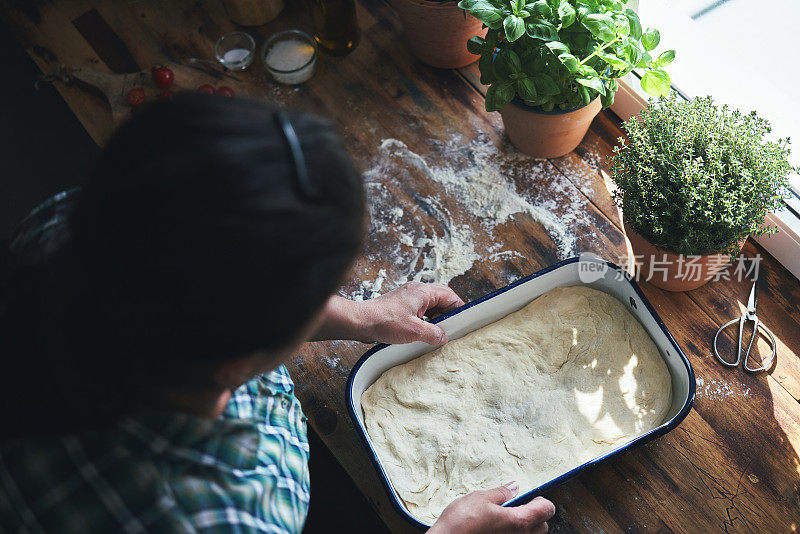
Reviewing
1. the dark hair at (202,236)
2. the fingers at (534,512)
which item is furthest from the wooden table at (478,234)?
the dark hair at (202,236)

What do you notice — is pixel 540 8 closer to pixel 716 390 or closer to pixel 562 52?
pixel 562 52

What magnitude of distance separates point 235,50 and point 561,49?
0.85 metres

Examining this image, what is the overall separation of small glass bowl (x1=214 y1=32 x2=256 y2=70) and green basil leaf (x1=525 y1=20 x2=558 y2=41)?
75 cm

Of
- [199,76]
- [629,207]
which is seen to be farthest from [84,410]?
[199,76]

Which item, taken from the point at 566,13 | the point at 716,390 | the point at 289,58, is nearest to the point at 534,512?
the point at 716,390

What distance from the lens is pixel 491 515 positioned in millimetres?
877

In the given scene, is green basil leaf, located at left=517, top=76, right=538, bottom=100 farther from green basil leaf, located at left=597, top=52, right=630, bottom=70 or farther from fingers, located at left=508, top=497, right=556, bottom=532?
fingers, located at left=508, top=497, right=556, bottom=532

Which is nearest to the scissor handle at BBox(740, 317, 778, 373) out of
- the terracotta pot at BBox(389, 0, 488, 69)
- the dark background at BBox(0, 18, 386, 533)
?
the terracotta pot at BBox(389, 0, 488, 69)

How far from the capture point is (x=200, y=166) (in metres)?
0.45

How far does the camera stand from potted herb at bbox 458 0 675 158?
0.99 metres

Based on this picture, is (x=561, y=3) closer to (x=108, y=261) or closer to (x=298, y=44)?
(x=298, y=44)

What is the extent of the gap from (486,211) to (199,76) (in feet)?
2.50

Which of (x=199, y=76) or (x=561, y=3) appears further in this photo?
(x=199, y=76)

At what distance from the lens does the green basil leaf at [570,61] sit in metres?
0.98
